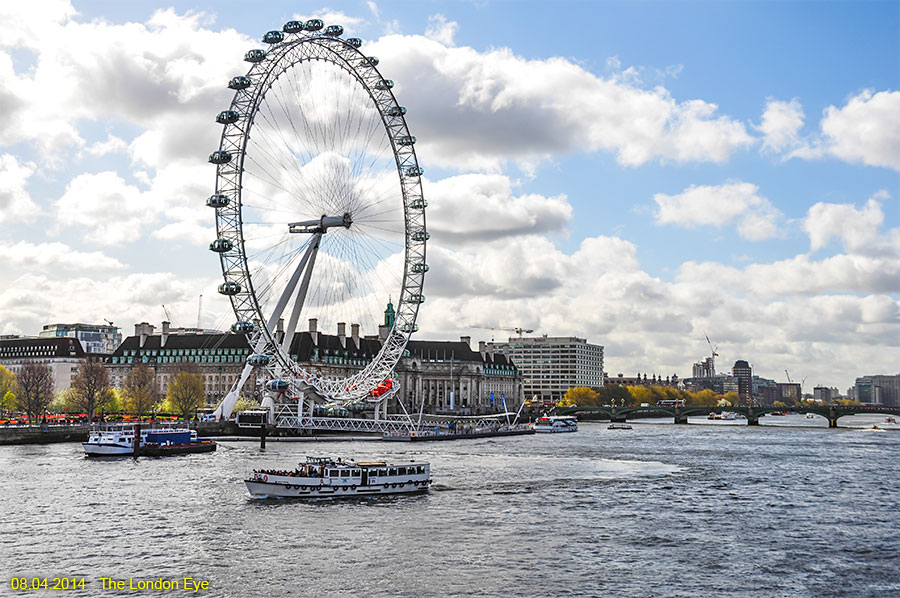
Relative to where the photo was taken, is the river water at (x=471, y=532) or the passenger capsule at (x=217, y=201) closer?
the river water at (x=471, y=532)

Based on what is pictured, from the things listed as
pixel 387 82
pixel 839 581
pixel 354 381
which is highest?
pixel 387 82

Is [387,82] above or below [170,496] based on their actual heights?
above

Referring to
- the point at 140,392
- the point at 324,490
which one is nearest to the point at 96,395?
the point at 140,392

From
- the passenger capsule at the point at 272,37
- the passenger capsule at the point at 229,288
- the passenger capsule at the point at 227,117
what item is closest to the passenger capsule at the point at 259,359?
the passenger capsule at the point at 229,288

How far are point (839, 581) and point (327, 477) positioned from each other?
33012 mm

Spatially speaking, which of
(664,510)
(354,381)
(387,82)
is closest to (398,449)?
(354,381)

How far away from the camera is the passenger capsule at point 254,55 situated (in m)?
90.3

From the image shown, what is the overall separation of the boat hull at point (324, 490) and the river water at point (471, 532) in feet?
3.74

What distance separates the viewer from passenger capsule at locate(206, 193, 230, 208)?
294 feet

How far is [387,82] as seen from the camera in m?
106

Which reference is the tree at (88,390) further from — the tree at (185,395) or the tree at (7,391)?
the tree at (7,391)

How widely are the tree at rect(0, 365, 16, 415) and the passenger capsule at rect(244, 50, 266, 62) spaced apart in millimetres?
76979

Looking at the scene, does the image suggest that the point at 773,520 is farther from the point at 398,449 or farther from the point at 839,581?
the point at 398,449

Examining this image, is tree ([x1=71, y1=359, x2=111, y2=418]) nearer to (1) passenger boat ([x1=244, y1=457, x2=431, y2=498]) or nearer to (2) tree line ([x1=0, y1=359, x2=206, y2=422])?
(2) tree line ([x1=0, y1=359, x2=206, y2=422])
